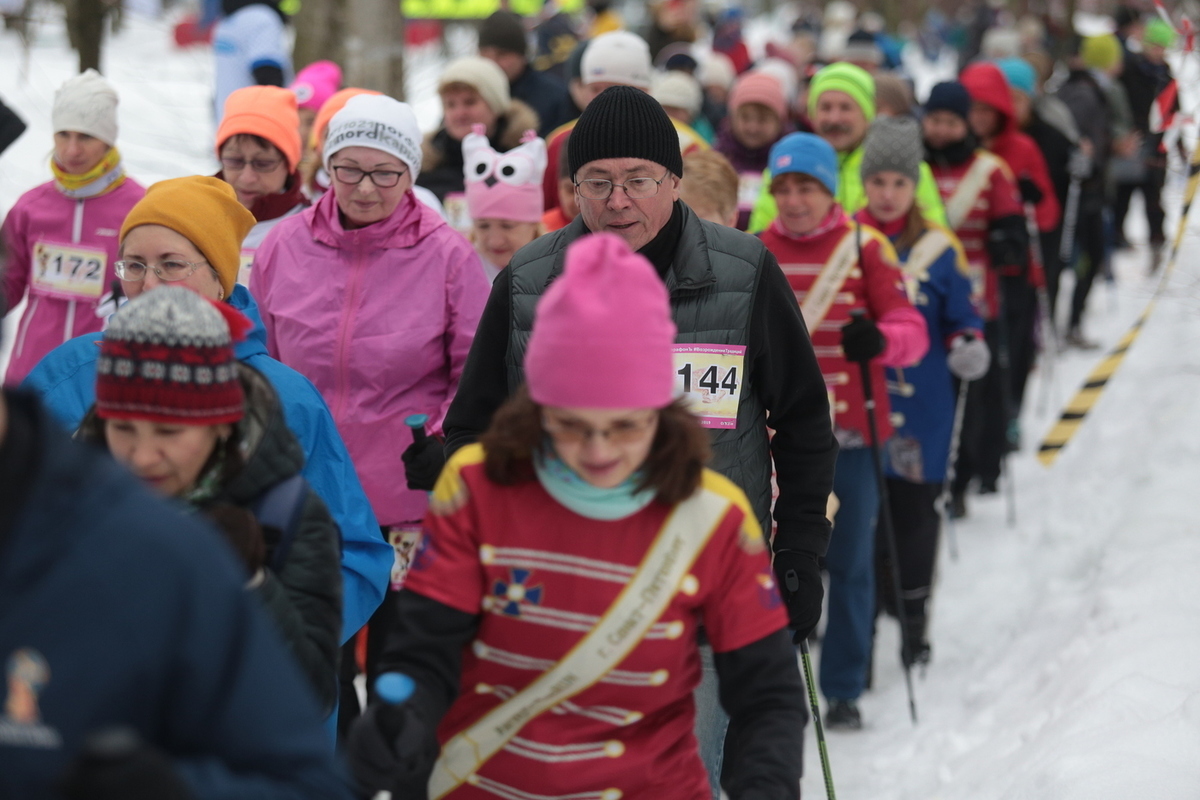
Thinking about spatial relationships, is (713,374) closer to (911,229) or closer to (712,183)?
(712,183)

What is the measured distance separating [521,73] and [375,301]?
17.0 ft

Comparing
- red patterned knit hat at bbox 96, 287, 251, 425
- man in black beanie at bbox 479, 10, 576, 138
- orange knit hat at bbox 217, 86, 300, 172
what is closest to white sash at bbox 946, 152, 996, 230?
man in black beanie at bbox 479, 10, 576, 138

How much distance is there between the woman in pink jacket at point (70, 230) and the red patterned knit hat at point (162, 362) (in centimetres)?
329

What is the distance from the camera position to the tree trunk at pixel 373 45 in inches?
390

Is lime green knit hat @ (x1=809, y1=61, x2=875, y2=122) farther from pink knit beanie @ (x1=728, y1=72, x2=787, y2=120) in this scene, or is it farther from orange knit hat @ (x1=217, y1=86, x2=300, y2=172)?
orange knit hat @ (x1=217, y1=86, x2=300, y2=172)

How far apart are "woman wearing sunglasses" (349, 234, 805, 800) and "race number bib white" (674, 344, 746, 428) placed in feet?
2.79

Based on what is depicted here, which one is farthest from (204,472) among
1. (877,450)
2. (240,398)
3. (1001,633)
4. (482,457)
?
(1001,633)

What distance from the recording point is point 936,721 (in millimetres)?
6055

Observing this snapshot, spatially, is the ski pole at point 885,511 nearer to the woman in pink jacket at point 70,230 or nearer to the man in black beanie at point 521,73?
the woman in pink jacket at point 70,230

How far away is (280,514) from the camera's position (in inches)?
105

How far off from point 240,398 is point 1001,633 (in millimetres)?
5248

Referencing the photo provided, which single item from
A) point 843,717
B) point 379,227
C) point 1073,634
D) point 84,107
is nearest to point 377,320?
point 379,227

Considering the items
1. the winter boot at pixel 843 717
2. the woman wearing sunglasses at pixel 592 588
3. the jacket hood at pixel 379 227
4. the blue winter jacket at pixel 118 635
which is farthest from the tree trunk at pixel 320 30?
the blue winter jacket at pixel 118 635

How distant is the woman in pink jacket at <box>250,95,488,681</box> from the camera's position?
455 cm
